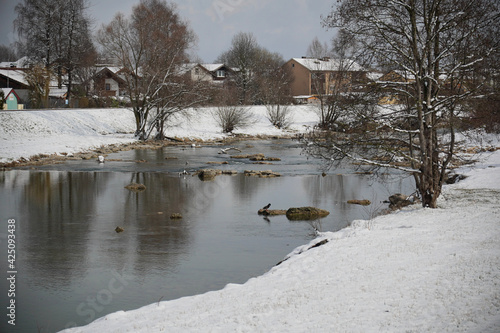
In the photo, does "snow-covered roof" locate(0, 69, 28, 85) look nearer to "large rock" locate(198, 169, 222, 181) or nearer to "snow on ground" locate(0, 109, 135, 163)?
"snow on ground" locate(0, 109, 135, 163)

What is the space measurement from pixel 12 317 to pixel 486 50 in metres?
13.5

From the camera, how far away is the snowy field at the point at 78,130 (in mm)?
37312

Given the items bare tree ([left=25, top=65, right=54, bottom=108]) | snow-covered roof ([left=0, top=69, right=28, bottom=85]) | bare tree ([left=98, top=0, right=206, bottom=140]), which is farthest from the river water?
snow-covered roof ([left=0, top=69, right=28, bottom=85])

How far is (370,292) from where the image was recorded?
844 centimetres

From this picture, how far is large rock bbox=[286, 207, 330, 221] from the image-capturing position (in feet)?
61.1

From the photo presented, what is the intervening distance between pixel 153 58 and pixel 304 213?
30.6 meters

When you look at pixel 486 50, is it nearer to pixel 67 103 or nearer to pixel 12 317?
pixel 12 317

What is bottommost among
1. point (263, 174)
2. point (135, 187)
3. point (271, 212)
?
point (271, 212)

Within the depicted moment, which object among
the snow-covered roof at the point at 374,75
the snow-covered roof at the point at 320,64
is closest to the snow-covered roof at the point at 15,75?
the snow-covered roof at the point at 320,64

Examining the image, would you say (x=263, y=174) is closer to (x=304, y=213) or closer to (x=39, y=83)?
(x=304, y=213)

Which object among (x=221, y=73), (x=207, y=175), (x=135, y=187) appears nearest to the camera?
(x=135, y=187)

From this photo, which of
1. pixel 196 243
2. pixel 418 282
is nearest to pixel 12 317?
pixel 196 243

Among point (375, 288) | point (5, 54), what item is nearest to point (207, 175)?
point (375, 288)

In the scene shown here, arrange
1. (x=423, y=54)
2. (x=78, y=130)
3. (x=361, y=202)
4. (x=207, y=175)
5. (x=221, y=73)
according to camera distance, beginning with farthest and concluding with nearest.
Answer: (x=221, y=73) < (x=78, y=130) < (x=207, y=175) < (x=361, y=202) < (x=423, y=54)
